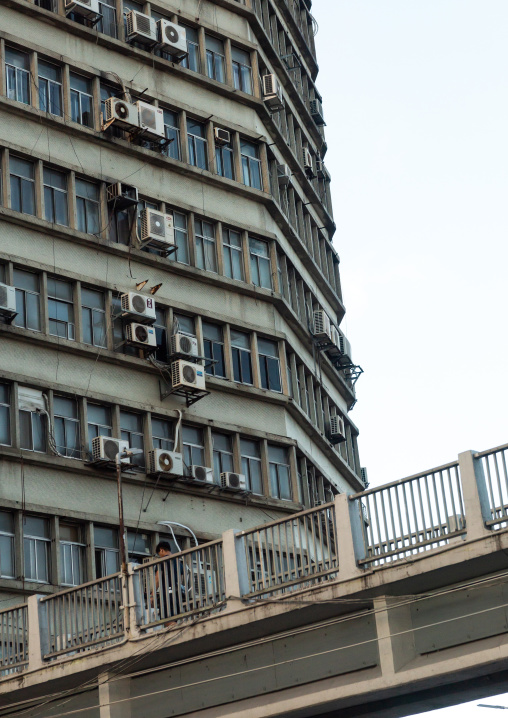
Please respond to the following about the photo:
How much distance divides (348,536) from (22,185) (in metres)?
16.8

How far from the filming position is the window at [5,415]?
95.8ft

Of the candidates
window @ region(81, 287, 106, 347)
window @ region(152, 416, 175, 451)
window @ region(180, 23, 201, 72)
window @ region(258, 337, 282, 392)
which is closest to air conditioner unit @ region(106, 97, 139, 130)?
window @ region(180, 23, 201, 72)

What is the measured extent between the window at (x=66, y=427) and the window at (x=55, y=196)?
4420 mm

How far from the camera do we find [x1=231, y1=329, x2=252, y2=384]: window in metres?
34.1

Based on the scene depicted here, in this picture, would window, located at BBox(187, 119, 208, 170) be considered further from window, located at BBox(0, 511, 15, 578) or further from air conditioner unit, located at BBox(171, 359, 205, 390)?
window, located at BBox(0, 511, 15, 578)

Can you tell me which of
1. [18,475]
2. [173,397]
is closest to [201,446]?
[173,397]

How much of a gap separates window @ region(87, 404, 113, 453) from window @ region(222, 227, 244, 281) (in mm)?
5624

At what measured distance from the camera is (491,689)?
16.8 metres

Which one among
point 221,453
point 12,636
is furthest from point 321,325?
point 12,636

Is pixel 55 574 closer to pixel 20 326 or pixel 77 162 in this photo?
pixel 20 326

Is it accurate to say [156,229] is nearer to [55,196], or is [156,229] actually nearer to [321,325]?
[55,196]

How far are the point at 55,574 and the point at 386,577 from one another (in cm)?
1351

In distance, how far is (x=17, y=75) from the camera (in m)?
32.1

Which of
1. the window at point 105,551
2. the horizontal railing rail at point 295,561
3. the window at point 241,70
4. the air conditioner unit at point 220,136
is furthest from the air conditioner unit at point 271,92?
the horizontal railing rail at point 295,561
